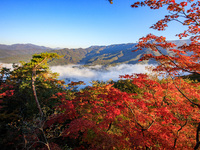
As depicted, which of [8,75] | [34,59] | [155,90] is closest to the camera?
[155,90]

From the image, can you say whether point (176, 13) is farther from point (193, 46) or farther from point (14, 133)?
point (14, 133)

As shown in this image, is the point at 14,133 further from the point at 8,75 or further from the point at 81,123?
the point at 8,75

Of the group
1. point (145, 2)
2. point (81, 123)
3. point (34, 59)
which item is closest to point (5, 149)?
point (81, 123)

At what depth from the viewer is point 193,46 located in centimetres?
494

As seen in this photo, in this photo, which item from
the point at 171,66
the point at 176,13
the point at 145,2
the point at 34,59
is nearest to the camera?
the point at 176,13

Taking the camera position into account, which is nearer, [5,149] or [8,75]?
[5,149]

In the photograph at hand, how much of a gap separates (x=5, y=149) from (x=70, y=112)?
544cm

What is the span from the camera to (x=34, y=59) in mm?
10375

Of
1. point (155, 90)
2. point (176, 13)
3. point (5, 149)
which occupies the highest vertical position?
point (176, 13)

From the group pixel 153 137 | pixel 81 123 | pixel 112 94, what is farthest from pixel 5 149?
pixel 153 137

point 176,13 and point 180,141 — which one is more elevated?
point 176,13

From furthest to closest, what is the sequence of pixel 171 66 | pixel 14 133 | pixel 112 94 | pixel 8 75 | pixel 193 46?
pixel 8 75
pixel 14 133
pixel 171 66
pixel 112 94
pixel 193 46

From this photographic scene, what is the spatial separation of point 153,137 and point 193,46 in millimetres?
4845

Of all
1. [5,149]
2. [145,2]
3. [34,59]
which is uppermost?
[145,2]
